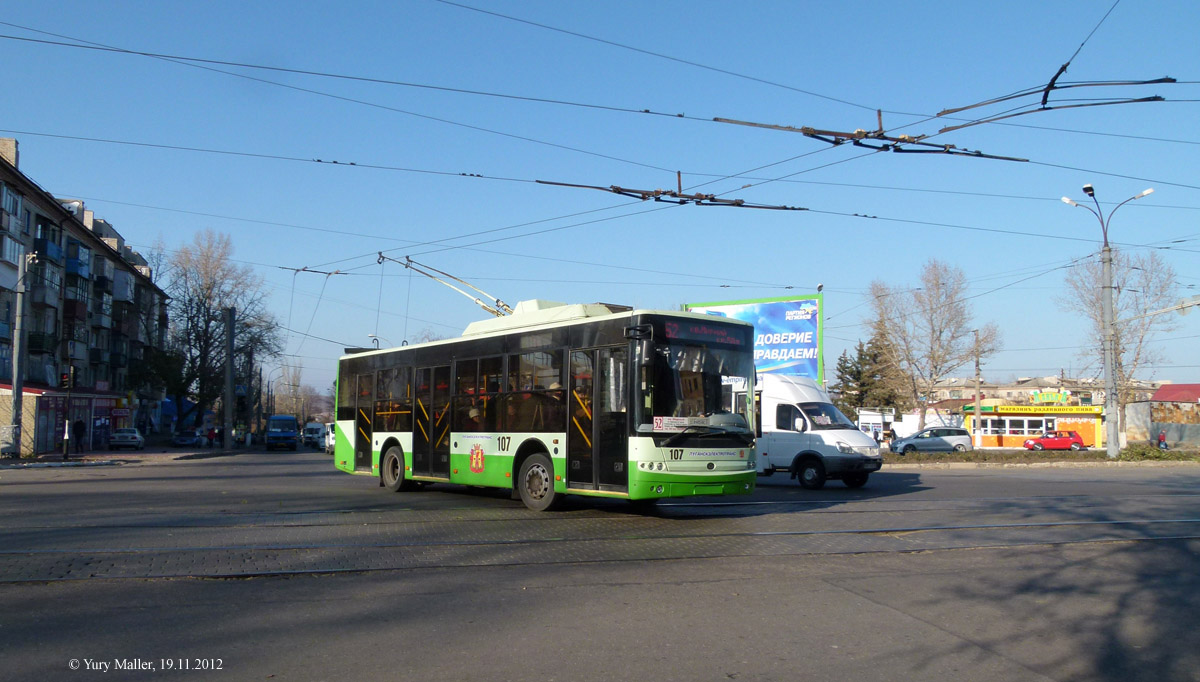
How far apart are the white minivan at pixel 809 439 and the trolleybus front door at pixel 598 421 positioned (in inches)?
288

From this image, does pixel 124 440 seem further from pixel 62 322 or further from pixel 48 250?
pixel 48 250

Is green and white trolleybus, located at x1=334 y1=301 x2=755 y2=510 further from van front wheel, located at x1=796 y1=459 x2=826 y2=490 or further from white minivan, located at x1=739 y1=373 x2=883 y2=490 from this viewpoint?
van front wheel, located at x1=796 y1=459 x2=826 y2=490

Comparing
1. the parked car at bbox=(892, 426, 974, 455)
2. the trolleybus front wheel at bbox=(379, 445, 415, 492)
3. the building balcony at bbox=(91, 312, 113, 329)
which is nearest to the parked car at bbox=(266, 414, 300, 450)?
the building balcony at bbox=(91, 312, 113, 329)

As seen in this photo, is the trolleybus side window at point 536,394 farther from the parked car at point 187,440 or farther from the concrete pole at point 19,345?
the parked car at point 187,440

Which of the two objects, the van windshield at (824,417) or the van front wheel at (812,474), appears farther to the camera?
the van windshield at (824,417)

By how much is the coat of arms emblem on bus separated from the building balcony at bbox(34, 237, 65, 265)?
155 feet

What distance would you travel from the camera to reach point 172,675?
538 cm

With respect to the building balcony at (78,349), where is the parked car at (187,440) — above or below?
below

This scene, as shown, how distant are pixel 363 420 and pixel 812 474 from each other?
10.3m

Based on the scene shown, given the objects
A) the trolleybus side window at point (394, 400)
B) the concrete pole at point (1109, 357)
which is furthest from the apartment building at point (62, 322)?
the concrete pole at point (1109, 357)

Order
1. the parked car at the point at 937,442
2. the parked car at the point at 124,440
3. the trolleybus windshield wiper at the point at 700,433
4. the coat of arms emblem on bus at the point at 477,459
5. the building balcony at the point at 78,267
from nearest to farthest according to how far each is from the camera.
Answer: the trolleybus windshield wiper at the point at 700,433 → the coat of arms emblem on bus at the point at 477,459 → the parked car at the point at 937,442 → the parked car at the point at 124,440 → the building balcony at the point at 78,267

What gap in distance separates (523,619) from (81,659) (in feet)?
9.87

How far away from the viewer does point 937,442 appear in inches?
1922

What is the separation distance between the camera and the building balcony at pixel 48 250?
5187cm
